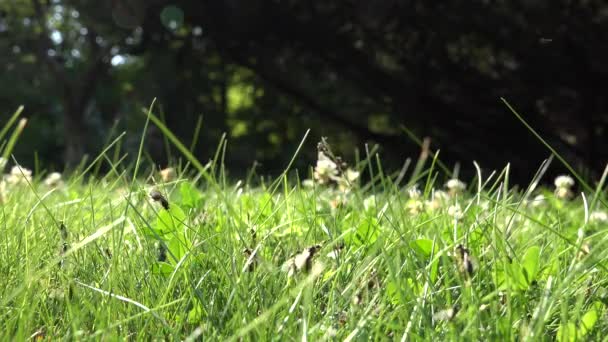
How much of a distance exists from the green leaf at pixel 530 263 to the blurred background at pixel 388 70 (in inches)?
268

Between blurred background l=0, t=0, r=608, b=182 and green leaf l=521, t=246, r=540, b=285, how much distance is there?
268 inches

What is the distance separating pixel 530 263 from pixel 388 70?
7912 mm

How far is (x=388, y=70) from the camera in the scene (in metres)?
9.13

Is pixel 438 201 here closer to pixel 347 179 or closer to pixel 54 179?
pixel 347 179

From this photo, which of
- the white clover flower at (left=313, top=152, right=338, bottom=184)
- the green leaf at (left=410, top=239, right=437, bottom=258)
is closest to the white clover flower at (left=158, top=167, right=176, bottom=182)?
the white clover flower at (left=313, top=152, right=338, bottom=184)

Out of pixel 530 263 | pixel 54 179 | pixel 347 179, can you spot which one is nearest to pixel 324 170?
pixel 347 179

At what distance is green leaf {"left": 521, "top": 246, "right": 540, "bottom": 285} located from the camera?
136 centimetres

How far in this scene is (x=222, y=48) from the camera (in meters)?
9.70

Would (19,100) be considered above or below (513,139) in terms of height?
below

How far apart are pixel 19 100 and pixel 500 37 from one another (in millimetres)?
15028

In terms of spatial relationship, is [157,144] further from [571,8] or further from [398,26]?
[571,8]

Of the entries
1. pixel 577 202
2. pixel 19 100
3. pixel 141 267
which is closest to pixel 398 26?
pixel 577 202

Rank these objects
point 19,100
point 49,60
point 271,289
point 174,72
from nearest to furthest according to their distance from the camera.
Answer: point 271,289, point 174,72, point 49,60, point 19,100

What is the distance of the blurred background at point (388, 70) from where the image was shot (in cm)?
845
